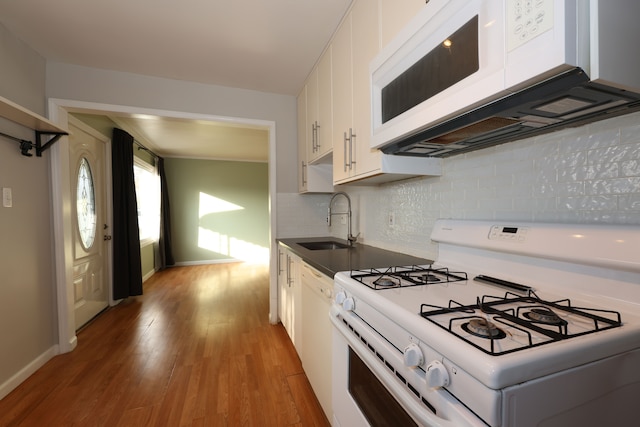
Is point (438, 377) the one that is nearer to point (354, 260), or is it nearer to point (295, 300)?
point (354, 260)

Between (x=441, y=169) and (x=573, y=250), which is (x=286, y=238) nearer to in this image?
(x=441, y=169)

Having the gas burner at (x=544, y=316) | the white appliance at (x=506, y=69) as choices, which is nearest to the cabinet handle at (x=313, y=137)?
the white appliance at (x=506, y=69)

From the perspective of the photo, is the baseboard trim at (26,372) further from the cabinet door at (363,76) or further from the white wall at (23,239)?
the cabinet door at (363,76)

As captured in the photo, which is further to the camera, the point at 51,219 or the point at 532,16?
the point at 51,219

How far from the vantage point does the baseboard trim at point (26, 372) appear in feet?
5.52

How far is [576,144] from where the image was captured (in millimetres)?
872

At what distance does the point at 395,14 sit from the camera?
1187 mm

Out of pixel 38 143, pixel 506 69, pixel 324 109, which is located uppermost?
pixel 324 109

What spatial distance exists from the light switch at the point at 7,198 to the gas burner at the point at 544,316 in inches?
107

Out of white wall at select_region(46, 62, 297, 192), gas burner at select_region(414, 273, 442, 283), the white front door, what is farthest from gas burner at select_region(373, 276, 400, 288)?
the white front door

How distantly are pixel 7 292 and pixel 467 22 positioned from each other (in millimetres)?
2779

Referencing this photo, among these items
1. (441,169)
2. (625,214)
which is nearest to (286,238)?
(441,169)

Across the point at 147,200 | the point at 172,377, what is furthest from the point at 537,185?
the point at 147,200

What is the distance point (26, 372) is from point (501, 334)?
283 cm
